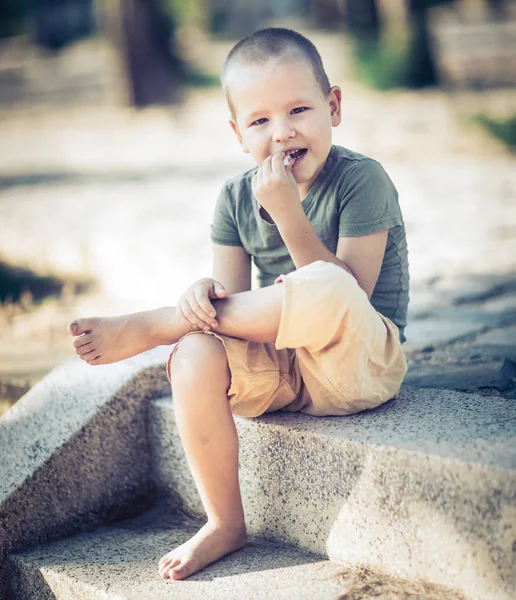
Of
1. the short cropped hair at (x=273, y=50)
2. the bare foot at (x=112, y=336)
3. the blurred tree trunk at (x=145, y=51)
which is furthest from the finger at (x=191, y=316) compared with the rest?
the blurred tree trunk at (x=145, y=51)

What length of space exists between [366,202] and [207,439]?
0.71m

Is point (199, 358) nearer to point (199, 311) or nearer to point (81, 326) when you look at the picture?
point (199, 311)

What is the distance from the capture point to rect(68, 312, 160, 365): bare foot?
2.07m

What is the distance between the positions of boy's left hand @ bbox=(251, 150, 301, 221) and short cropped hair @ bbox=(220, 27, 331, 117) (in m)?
0.26

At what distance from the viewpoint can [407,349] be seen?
268 cm

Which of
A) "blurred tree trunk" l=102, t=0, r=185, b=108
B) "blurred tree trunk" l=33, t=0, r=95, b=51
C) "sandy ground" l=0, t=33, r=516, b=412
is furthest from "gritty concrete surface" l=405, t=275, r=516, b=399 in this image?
"blurred tree trunk" l=33, t=0, r=95, b=51

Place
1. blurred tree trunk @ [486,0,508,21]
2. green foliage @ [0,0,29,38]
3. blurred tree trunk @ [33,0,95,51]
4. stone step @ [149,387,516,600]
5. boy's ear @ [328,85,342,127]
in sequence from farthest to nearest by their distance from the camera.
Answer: green foliage @ [0,0,29,38]
blurred tree trunk @ [33,0,95,51]
blurred tree trunk @ [486,0,508,21]
boy's ear @ [328,85,342,127]
stone step @ [149,387,516,600]

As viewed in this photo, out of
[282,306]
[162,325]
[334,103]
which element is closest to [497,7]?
[334,103]

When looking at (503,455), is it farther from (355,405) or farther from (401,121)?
(401,121)

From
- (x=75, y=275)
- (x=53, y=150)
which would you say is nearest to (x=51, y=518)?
(x=75, y=275)

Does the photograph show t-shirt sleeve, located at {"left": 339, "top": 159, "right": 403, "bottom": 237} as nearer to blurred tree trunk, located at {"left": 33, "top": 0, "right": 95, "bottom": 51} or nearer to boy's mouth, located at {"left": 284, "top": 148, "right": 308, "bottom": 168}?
boy's mouth, located at {"left": 284, "top": 148, "right": 308, "bottom": 168}

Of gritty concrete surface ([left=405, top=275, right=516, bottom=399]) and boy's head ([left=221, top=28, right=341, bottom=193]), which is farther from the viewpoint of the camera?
gritty concrete surface ([left=405, top=275, right=516, bottom=399])

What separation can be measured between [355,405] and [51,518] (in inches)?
34.6

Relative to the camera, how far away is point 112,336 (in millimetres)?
2068
